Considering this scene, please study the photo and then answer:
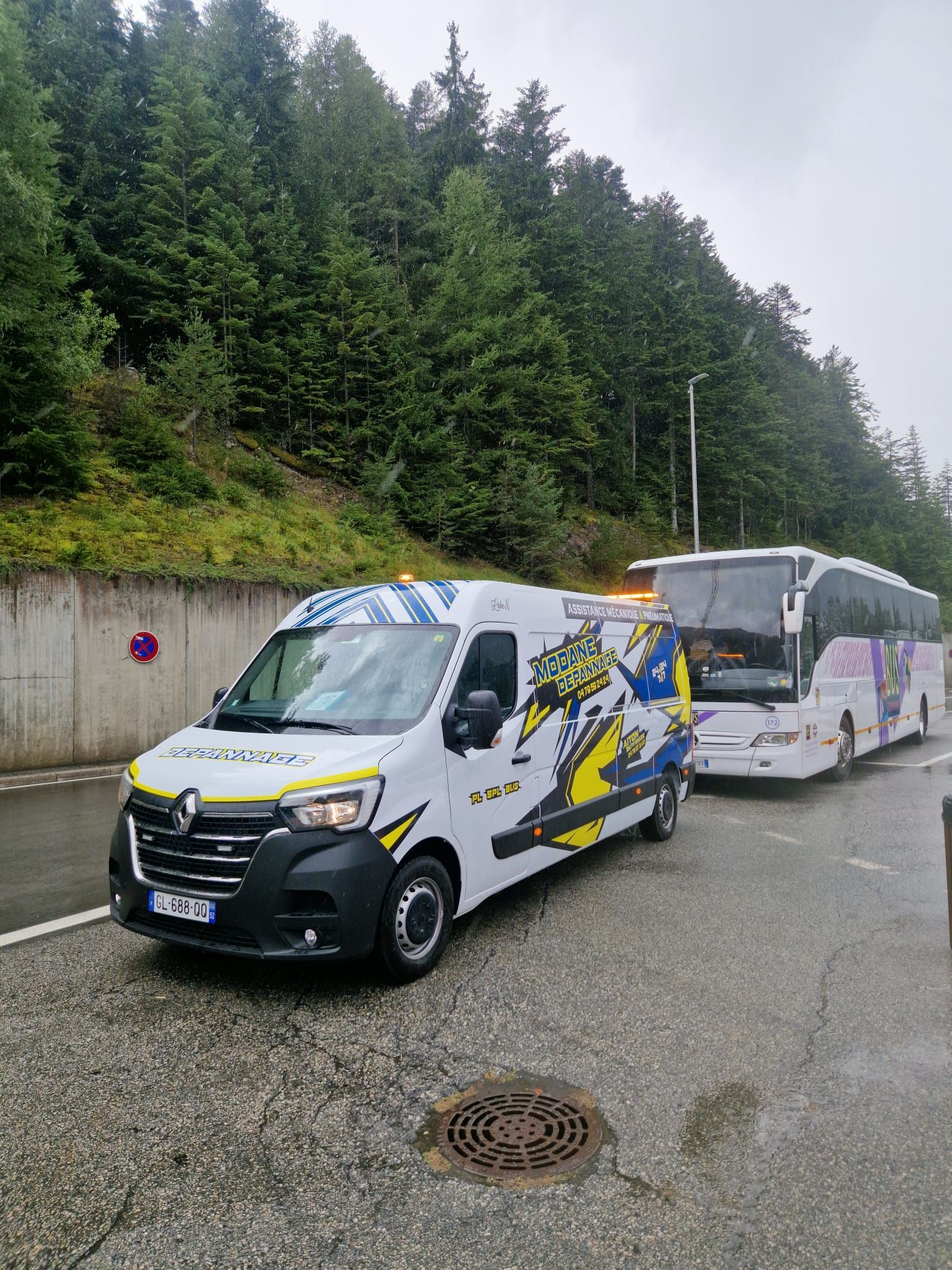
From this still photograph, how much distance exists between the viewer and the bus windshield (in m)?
11.0

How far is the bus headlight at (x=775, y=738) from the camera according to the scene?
1087cm

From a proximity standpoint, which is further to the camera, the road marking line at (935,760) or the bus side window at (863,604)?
the road marking line at (935,760)

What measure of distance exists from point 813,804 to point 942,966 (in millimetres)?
5824

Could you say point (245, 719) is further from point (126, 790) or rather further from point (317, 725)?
point (126, 790)

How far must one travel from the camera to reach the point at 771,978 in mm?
4816

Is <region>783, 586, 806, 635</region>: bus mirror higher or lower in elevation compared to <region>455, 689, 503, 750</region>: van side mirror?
higher

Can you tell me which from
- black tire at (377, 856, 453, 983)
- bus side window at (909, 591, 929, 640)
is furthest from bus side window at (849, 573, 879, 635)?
black tire at (377, 856, 453, 983)

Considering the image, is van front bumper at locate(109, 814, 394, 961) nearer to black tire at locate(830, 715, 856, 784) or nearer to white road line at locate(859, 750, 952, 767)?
black tire at locate(830, 715, 856, 784)

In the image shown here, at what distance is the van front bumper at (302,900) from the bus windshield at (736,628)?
731 centimetres

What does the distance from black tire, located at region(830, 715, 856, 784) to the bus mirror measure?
2.54 metres

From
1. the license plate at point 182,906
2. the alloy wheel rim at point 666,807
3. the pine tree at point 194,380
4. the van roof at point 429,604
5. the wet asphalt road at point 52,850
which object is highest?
the pine tree at point 194,380

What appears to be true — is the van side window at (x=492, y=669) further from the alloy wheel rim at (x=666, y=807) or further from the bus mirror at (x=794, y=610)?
the bus mirror at (x=794, y=610)

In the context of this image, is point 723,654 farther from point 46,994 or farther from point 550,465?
point 550,465

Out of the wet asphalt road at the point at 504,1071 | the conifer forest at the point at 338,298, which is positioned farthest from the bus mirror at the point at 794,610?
the conifer forest at the point at 338,298
